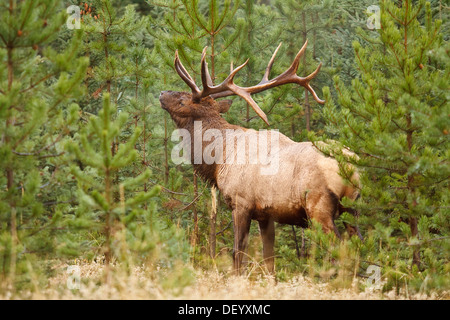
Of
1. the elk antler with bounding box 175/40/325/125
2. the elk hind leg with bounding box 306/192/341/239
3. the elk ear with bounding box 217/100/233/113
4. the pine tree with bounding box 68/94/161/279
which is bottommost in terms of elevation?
the elk hind leg with bounding box 306/192/341/239

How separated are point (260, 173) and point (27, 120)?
3075 mm

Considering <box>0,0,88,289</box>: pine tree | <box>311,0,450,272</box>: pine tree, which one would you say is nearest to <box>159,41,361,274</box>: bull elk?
<box>311,0,450,272</box>: pine tree

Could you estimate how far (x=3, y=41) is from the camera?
545 cm

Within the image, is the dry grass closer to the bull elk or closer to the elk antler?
the bull elk

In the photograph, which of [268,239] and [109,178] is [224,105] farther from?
[109,178]

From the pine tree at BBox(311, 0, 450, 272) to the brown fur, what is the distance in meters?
0.47

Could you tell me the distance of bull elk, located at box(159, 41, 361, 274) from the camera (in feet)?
22.6

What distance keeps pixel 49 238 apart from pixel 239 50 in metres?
4.88

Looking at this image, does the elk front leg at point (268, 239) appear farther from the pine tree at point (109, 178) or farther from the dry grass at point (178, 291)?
the pine tree at point (109, 178)

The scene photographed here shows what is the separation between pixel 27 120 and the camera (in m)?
5.50

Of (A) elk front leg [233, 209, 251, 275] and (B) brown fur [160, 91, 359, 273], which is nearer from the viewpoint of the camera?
(B) brown fur [160, 91, 359, 273]

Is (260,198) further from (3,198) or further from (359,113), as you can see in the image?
(3,198)

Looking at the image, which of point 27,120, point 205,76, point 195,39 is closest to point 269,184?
point 205,76

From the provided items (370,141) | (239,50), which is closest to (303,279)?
(370,141)
